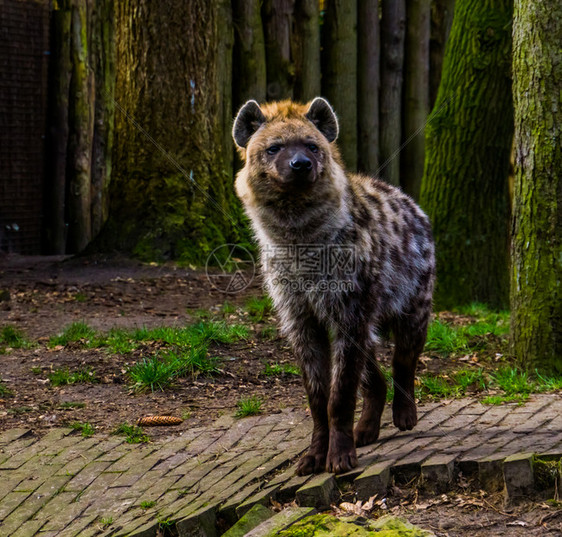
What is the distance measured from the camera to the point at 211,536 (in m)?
3.97

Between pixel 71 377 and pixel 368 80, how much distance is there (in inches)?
233

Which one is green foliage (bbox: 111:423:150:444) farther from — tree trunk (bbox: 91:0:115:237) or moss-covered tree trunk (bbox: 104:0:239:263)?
tree trunk (bbox: 91:0:115:237)

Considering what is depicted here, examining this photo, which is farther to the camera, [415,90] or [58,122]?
[58,122]

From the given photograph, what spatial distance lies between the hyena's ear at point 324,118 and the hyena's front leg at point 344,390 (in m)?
1.16

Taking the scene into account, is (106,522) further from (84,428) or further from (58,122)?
(58,122)

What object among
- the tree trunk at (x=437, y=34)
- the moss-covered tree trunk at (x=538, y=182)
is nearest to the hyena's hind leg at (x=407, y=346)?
the moss-covered tree trunk at (x=538, y=182)

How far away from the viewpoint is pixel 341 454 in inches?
167

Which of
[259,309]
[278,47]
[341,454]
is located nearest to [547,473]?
[341,454]

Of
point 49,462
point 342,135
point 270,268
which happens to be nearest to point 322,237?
point 270,268

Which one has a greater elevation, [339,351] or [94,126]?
[94,126]

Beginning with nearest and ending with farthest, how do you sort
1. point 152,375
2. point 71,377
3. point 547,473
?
point 547,473
point 152,375
point 71,377

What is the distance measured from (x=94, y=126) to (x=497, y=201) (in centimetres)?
611

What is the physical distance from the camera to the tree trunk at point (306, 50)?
9789mm

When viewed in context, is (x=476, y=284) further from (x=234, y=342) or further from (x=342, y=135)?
(x=342, y=135)
